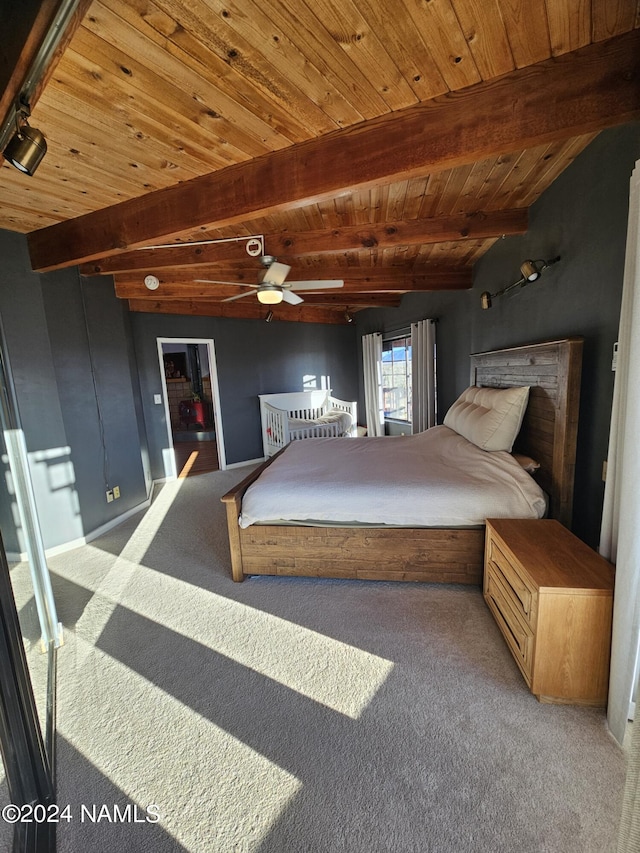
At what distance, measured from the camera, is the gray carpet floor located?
107 centimetres

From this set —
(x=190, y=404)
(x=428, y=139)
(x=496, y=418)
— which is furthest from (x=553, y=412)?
(x=190, y=404)

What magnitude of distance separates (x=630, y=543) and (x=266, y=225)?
9.78 ft

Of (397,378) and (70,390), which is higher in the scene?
(70,390)

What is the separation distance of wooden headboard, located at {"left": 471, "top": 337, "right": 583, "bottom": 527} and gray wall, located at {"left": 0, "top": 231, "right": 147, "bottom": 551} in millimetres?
3782

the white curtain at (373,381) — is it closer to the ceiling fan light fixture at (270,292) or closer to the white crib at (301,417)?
the white crib at (301,417)

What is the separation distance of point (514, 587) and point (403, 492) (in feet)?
2.50

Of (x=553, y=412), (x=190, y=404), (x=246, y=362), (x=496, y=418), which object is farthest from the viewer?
(x=190, y=404)

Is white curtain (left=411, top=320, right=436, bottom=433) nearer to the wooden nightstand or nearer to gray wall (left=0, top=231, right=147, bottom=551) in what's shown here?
the wooden nightstand

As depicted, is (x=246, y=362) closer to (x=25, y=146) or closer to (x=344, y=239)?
(x=344, y=239)

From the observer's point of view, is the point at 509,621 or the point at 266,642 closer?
the point at 509,621

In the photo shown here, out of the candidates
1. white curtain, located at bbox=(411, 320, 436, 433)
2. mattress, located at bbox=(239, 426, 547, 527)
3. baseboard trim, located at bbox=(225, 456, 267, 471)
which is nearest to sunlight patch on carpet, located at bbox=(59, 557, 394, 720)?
mattress, located at bbox=(239, 426, 547, 527)

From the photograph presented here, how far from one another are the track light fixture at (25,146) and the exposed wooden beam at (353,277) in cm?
230

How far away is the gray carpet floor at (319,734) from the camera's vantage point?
1069 mm

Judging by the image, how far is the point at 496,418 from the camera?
2.50 metres
